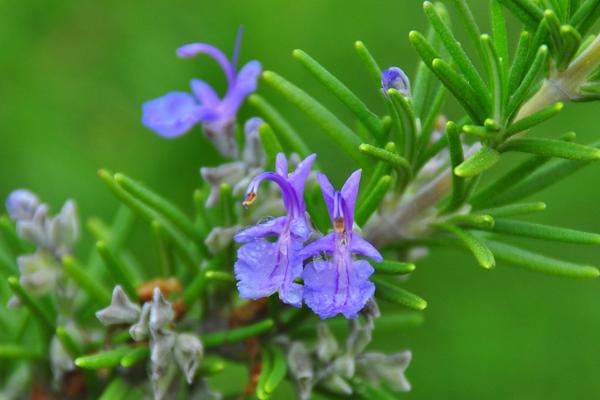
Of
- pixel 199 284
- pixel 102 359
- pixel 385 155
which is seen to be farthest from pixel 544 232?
pixel 102 359

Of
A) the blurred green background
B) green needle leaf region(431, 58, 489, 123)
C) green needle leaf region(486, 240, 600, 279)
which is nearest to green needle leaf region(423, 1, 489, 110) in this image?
green needle leaf region(431, 58, 489, 123)

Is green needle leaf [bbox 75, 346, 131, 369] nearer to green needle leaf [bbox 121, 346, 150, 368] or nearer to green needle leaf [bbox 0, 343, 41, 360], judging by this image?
green needle leaf [bbox 121, 346, 150, 368]

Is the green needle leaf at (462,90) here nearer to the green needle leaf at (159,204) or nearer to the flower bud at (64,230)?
the green needle leaf at (159,204)

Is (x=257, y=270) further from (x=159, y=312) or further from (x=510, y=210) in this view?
(x=510, y=210)

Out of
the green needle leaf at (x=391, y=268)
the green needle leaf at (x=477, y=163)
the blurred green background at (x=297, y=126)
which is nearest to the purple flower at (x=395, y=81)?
the green needle leaf at (x=477, y=163)

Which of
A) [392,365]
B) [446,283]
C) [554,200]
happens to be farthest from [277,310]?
[554,200]
